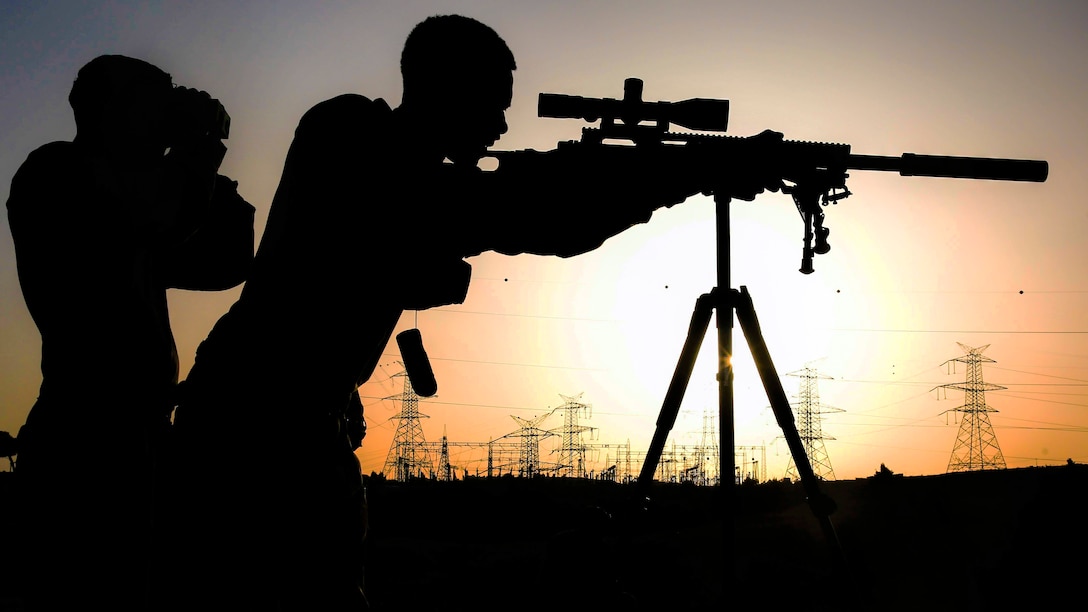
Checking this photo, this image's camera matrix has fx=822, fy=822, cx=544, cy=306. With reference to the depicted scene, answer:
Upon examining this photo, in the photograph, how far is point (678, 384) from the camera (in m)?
5.45

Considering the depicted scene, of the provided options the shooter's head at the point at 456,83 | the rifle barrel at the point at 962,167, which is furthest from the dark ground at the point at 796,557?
the rifle barrel at the point at 962,167

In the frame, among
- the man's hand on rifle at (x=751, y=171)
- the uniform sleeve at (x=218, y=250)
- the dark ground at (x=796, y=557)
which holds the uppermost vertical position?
the man's hand on rifle at (x=751, y=171)

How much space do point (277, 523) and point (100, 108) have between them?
1450 mm

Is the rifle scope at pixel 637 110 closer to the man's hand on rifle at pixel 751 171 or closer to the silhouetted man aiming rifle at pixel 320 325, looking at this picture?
the man's hand on rifle at pixel 751 171

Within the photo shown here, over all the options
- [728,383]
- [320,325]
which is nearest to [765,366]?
[728,383]

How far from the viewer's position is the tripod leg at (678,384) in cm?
541

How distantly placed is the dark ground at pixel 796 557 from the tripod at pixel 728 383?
22 cm

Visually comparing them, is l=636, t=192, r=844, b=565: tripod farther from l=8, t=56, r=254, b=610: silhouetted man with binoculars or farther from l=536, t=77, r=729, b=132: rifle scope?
l=8, t=56, r=254, b=610: silhouetted man with binoculars

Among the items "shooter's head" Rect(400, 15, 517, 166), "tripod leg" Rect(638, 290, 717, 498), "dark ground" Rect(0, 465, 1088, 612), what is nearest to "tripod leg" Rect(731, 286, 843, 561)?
"tripod leg" Rect(638, 290, 717, 498)

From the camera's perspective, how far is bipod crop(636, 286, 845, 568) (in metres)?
5.09

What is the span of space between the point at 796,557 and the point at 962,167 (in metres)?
7.47

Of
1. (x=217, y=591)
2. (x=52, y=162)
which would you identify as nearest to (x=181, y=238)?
(x=52, y=162)

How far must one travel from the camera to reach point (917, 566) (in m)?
10.2

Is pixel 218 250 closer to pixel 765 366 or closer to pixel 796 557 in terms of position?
pixel 765 366
